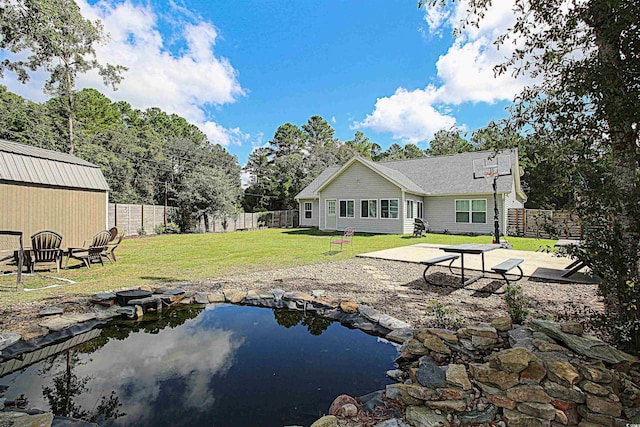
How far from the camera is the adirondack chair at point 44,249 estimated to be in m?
7.42

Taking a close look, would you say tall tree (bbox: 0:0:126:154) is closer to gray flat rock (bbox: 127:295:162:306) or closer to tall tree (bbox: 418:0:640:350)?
gray flat rock (bbox: 127:295:162:306)

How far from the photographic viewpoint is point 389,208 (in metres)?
18.8

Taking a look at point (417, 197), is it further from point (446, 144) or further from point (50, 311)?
point (446, 144)

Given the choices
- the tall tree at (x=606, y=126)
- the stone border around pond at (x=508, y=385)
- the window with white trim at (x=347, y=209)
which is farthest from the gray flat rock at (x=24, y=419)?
the window with white trim at (x=347, y=209)

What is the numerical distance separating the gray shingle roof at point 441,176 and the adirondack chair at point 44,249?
15.0 metres

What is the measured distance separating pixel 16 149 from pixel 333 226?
15786 millimetres

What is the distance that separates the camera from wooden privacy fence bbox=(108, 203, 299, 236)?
1786cm

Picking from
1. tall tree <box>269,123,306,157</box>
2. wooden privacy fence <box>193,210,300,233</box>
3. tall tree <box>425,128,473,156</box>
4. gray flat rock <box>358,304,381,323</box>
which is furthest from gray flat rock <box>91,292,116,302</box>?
tall tree <box>425,128,473,156</box>

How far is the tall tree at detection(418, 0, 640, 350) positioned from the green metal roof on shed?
1161 cm

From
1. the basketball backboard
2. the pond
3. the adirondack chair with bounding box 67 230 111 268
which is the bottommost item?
the pond

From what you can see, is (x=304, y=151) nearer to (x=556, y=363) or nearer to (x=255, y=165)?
(x=255, y=165)

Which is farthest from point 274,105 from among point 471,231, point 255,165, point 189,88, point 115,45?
point 471,231

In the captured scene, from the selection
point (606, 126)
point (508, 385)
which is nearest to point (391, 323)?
point (508, 385)

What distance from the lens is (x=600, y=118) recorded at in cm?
281
